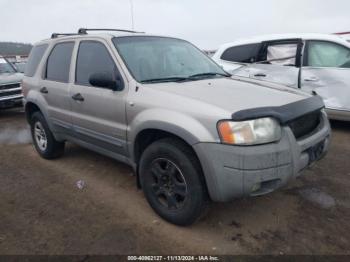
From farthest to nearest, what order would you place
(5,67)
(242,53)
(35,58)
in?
(5,67) → (242,53) → (35,58)

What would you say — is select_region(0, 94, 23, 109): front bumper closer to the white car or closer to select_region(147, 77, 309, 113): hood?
the white car

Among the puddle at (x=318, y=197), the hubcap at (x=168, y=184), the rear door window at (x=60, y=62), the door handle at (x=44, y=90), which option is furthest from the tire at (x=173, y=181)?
the door handle at (x=44, y=90)

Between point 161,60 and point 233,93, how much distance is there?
1.05m

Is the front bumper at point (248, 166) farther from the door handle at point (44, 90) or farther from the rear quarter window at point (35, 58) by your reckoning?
the rear quarter window at point (35, 58)

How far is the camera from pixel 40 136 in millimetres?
5406

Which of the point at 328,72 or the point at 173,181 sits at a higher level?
the point at 328,72

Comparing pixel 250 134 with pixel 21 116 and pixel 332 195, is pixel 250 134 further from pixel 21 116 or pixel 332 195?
pixel 21 116

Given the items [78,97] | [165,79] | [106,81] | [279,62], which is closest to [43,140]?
[78,97]

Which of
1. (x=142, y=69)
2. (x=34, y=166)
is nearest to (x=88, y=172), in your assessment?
(x=34, y=166)

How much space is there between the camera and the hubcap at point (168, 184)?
309cm

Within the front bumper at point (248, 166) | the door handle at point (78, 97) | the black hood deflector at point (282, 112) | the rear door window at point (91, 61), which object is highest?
the rear door window at point (91, 61)

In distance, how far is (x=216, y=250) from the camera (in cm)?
290

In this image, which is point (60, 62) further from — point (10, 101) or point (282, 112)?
point (10, 101)

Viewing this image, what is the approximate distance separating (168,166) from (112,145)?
942mm
